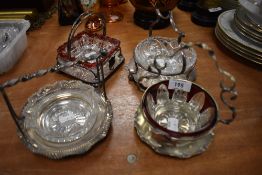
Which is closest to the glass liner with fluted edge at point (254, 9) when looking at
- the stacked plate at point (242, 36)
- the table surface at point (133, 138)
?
the stacked plate at point (242, 36)

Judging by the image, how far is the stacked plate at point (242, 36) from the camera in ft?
2.58

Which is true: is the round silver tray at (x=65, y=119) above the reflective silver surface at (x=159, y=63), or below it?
below

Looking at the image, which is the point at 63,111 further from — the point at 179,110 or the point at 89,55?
the point at 179,110

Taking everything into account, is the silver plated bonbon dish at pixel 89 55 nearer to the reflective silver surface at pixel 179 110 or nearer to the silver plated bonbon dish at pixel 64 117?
the silver plated bonbon dish at pixel 64 117

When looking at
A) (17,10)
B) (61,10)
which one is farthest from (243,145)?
(17,10)

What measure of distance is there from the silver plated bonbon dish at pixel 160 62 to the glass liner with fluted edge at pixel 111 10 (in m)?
0.28

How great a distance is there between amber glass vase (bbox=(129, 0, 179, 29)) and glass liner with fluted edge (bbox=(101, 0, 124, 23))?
9 centimetres

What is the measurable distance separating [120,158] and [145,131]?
8 cm

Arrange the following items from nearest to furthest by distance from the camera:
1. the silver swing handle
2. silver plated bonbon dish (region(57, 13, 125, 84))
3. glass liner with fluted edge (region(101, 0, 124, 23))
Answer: the silver swing handle, silver plated bonbon dish (region(57, 13, 125, 84)), glass liner with fluted edge (region(101, 0, 124, 23))

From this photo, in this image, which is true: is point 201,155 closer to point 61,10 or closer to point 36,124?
point 36,124

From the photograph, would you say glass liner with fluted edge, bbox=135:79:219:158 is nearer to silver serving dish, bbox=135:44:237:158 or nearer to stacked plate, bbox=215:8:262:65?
silver serving dish, bbox=135:44:237:158

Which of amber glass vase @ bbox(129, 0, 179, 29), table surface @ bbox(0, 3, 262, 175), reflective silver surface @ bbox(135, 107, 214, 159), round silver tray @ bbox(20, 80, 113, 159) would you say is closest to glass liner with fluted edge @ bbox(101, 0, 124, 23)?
amber glass vase @ bbox(129, 0, 179, 29)

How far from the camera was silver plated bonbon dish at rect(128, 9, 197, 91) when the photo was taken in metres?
0.72

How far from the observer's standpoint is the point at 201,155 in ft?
1.97
